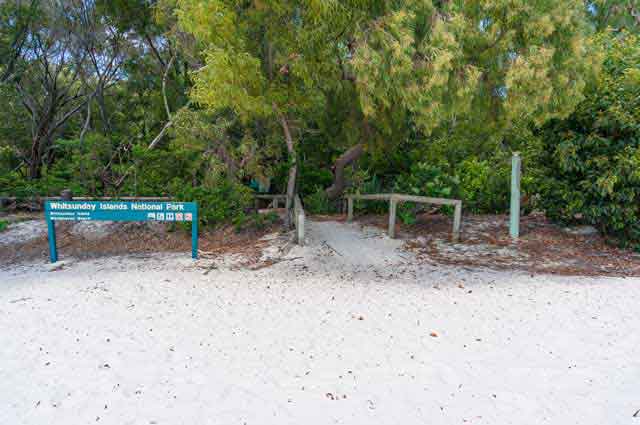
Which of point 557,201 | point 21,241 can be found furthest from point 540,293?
point 21,241

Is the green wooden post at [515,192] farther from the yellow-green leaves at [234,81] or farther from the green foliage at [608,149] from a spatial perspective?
the yellow-green leaves at [234,81]

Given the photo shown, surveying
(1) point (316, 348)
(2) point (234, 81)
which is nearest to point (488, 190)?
(2) point (234, 81)

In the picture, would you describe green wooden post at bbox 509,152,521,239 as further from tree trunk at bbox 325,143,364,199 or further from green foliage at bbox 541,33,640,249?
tree trunk at bbox 325,143,364,199

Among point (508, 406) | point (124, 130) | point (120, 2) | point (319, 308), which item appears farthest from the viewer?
point (124, 130)

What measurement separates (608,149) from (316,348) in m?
5.79

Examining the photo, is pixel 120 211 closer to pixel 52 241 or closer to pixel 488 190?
pixel 52 241

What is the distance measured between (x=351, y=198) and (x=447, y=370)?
6277mm

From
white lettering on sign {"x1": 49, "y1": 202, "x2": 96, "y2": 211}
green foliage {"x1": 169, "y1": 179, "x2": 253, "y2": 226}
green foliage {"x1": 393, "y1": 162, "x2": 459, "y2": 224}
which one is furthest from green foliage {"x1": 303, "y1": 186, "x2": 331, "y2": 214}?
white lettering on sign {"x1": 49, "y1": 202, "x2": 96, "y2": 211}

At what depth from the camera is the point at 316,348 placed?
346cm

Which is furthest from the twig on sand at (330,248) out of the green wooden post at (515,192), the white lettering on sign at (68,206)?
the white lettering on sign at (68,206)

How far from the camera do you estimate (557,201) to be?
23.8ft

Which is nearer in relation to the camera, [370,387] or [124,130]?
[370,387]

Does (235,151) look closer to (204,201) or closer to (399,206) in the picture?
(204,201)

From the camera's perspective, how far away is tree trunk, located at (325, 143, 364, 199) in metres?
9.41
